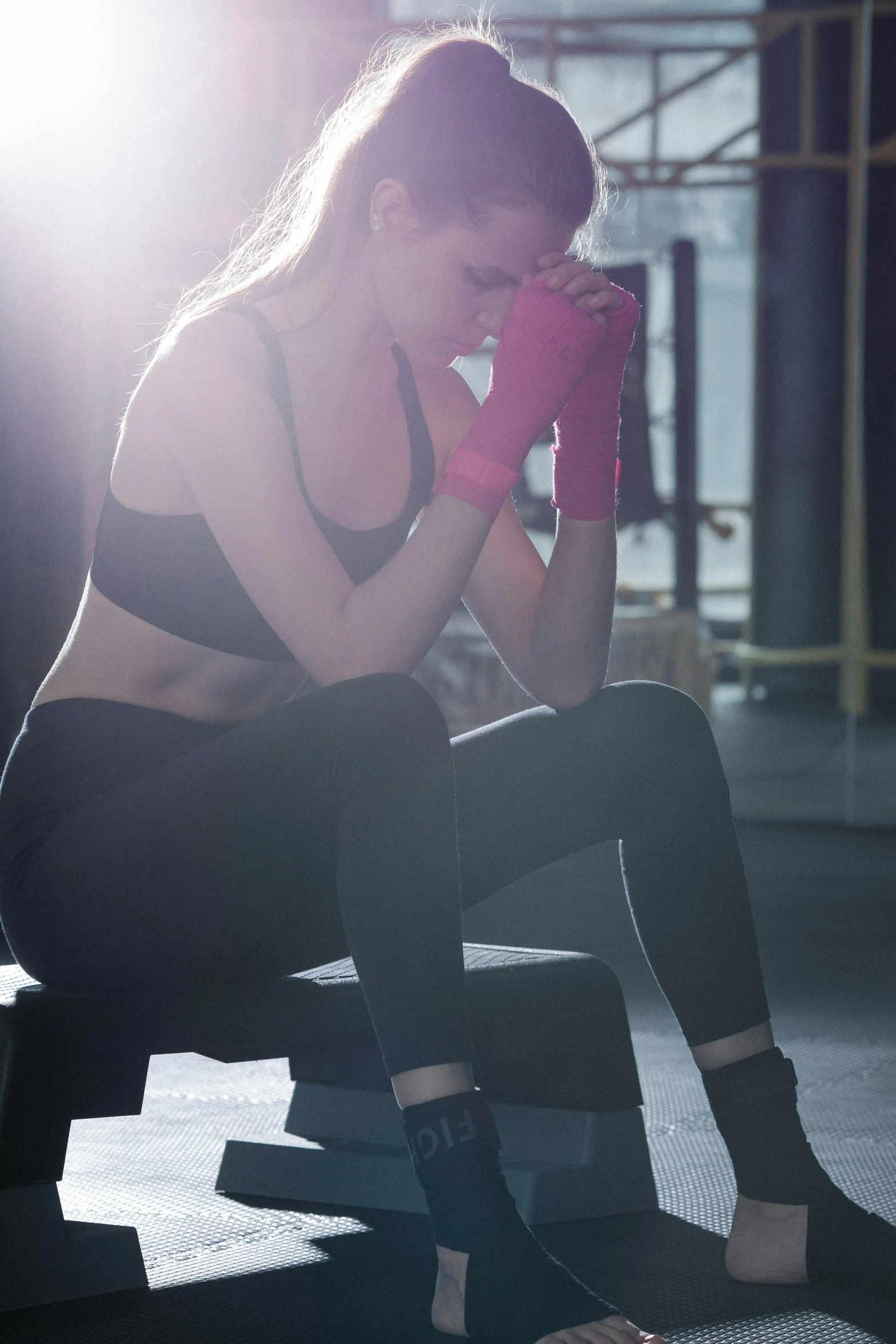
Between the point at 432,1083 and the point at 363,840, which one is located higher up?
the point at 363,840

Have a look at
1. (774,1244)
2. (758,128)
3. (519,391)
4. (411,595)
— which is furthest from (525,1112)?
Answer: (758,128)

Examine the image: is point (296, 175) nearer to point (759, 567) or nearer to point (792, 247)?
point (792, 247)

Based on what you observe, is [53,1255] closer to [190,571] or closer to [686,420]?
[190,571]

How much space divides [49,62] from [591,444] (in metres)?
2.27

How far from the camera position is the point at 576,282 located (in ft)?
3.26

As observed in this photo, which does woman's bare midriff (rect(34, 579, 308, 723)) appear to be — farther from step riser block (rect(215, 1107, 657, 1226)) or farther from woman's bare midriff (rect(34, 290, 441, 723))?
step riser block (rect(215, 1107, 657, 1226))

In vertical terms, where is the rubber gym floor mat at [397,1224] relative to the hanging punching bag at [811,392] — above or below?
below

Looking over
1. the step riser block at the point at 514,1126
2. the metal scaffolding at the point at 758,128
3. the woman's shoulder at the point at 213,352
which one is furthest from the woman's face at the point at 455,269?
the metal scaffolding at the point at 758,128

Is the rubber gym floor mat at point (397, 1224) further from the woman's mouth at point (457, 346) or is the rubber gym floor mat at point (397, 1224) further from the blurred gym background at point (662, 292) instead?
the blurred gym background at point (662, 292)

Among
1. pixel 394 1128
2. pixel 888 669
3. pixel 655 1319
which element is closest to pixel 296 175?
pixel 394 1128

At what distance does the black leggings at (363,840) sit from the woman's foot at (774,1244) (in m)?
0.13

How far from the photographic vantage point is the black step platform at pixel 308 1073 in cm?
94

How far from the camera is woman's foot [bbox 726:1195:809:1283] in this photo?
3.22ft

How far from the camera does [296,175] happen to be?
1296 mm
